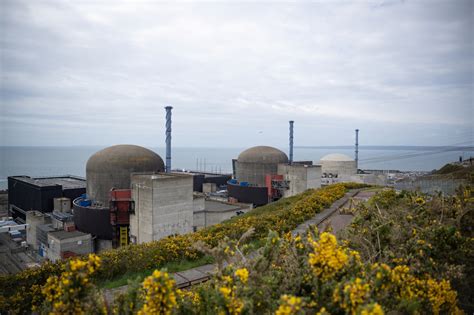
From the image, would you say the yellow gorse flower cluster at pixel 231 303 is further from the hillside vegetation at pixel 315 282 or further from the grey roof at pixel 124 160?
the grey roof at pixel 124 160

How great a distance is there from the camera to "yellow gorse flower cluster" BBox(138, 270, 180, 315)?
3346 millimetres

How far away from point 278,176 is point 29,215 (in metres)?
28.1

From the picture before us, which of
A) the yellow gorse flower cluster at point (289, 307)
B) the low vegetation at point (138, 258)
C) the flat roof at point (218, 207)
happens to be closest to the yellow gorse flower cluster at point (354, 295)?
the yellow gorse flower cluster at point (289, 307)

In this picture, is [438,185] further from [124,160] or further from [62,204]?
[62,204]

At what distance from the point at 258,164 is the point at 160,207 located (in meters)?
19.4

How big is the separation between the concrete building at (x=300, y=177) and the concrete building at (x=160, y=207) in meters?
16.7

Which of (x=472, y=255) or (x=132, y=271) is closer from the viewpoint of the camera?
(x=472, y=255)

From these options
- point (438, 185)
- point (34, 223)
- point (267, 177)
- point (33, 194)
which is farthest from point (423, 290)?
point (33, 194)

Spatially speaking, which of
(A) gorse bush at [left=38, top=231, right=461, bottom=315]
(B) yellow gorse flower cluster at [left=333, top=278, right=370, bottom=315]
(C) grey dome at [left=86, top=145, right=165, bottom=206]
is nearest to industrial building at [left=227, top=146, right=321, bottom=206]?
(C) grey dome at [left=86, top=145, right=165, bottom=206]

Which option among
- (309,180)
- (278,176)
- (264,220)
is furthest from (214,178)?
(264,220)

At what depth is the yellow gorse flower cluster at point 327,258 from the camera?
12.8ft

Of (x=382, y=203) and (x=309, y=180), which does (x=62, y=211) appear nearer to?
(x=309, y=180)

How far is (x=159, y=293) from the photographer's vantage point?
3381 millimetres

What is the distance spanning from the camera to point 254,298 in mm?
3965
